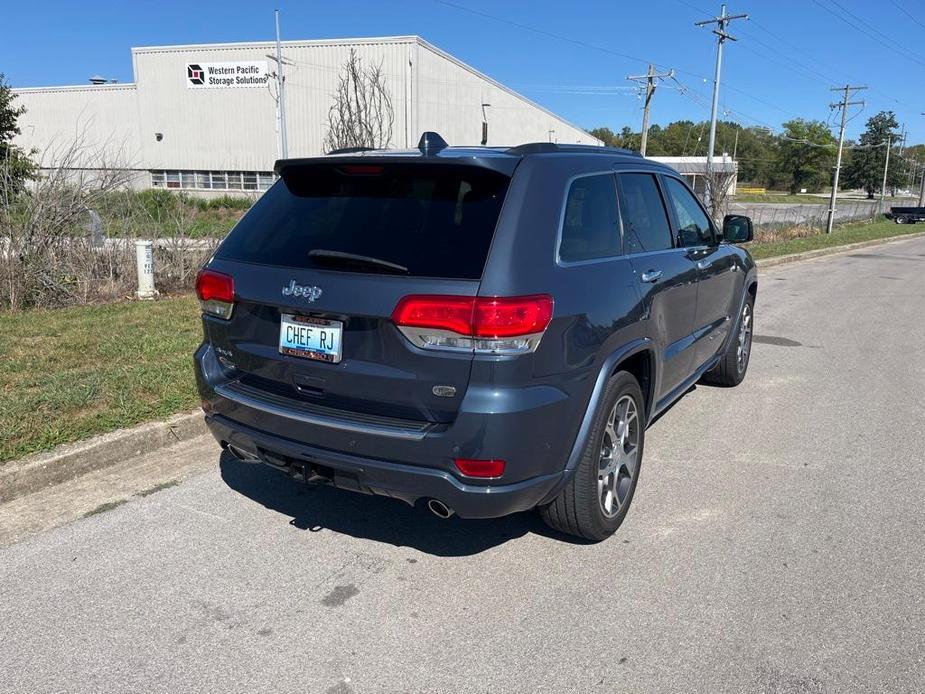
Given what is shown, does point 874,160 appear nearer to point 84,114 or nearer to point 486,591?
point 84,114

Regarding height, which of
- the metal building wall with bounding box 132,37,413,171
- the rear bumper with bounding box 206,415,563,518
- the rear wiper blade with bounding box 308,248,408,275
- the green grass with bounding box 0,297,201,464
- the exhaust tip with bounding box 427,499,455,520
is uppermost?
the metal building wall with bounding box 132,37,413,171

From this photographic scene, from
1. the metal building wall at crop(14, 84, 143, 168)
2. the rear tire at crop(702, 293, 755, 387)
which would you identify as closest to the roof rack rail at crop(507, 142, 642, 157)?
the rear tire at crop(702, 293, 755, 387)

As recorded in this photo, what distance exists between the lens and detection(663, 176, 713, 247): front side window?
4805mm

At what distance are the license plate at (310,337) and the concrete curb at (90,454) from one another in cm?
181

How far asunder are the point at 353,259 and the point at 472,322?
2.05 feet

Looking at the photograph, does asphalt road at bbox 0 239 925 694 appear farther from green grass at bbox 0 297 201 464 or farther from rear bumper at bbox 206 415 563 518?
green grass at bbox 0 297 201 464

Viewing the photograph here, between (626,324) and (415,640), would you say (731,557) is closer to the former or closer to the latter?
(626,324)

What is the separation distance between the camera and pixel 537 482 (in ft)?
9.90

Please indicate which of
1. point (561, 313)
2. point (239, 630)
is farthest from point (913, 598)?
point (239, 630)

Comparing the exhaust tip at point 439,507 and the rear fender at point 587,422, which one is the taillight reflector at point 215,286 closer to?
the exhaust tip at point 439,507

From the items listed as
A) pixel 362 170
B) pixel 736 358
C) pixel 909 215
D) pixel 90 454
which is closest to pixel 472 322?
pixel 362 170

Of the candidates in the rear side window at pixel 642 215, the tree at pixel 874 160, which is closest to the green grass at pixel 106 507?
the rear side window at pixel 642 215

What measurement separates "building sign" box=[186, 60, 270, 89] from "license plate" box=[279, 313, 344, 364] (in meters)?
41.8

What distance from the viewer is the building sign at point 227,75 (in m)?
41.5
